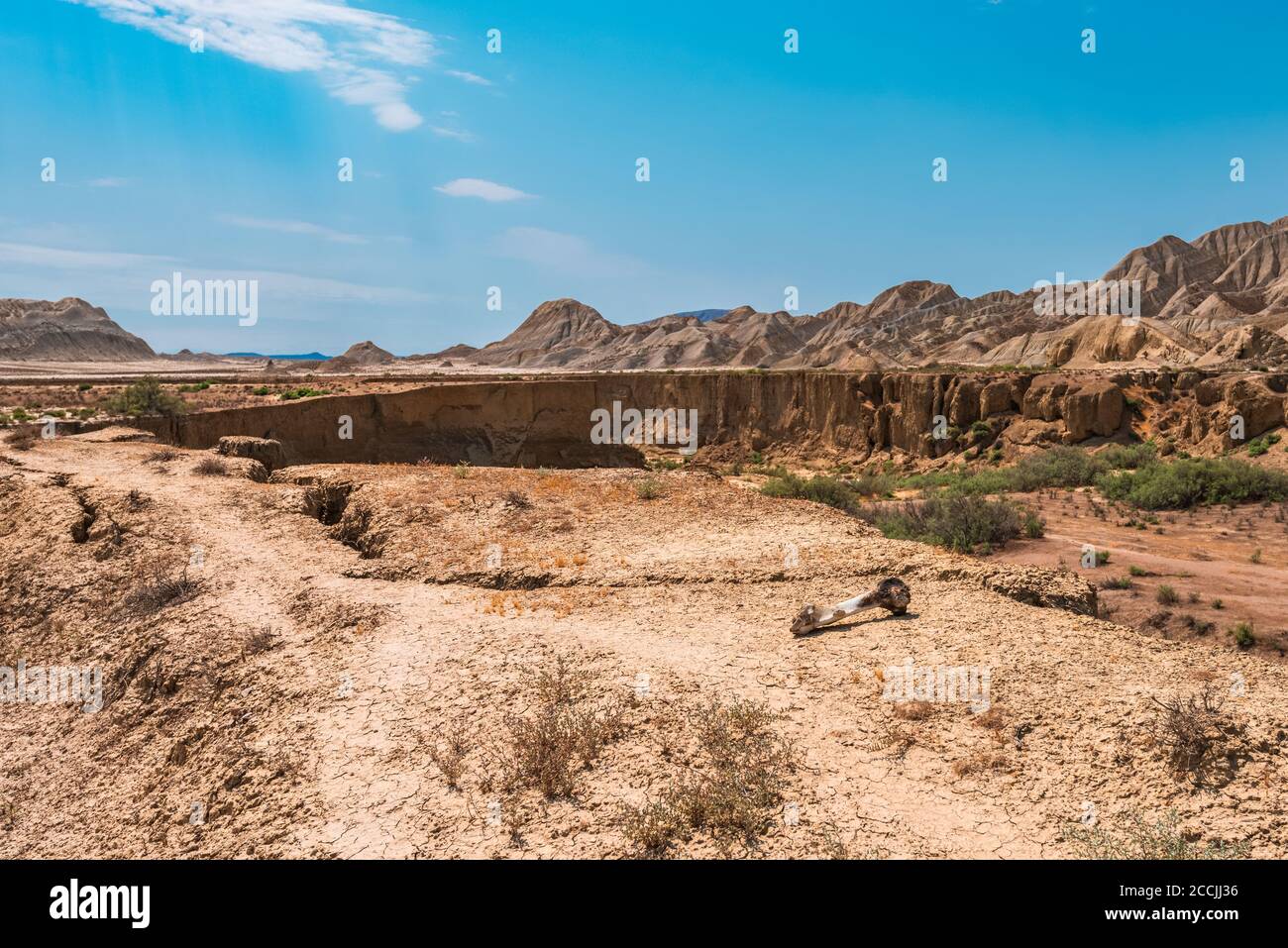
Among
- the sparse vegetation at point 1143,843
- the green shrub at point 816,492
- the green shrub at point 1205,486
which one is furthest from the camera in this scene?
the green shrub at point 1205,486

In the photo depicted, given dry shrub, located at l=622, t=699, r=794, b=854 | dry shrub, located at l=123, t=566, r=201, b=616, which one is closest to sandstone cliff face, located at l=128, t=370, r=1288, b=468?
dry shrub, located at l=123, t=566, r=201, b=616

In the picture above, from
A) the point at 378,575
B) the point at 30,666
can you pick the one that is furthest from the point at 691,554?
the point at 30,666

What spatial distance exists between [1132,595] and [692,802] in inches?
544

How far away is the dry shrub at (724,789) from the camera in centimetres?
441

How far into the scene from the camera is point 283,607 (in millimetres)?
8195

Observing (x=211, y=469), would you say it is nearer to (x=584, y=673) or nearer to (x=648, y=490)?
(x=648, y=490)

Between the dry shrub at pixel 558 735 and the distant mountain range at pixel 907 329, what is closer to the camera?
the dry shrub at pixel 558 735

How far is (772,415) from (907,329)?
6222 centimetres

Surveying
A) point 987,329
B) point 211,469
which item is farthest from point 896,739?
point 987,329

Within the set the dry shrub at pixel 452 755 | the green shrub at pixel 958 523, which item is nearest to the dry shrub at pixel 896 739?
Answer: the dry shrub at pixel 452 755

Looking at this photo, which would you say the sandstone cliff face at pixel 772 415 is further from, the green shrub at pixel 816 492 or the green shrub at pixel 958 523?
the green shrub at pixel 958 523

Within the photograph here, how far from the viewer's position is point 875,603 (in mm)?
7605

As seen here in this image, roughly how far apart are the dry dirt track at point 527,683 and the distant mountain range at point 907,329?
47.9 meters

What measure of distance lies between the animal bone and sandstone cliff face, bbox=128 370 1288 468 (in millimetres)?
17149
